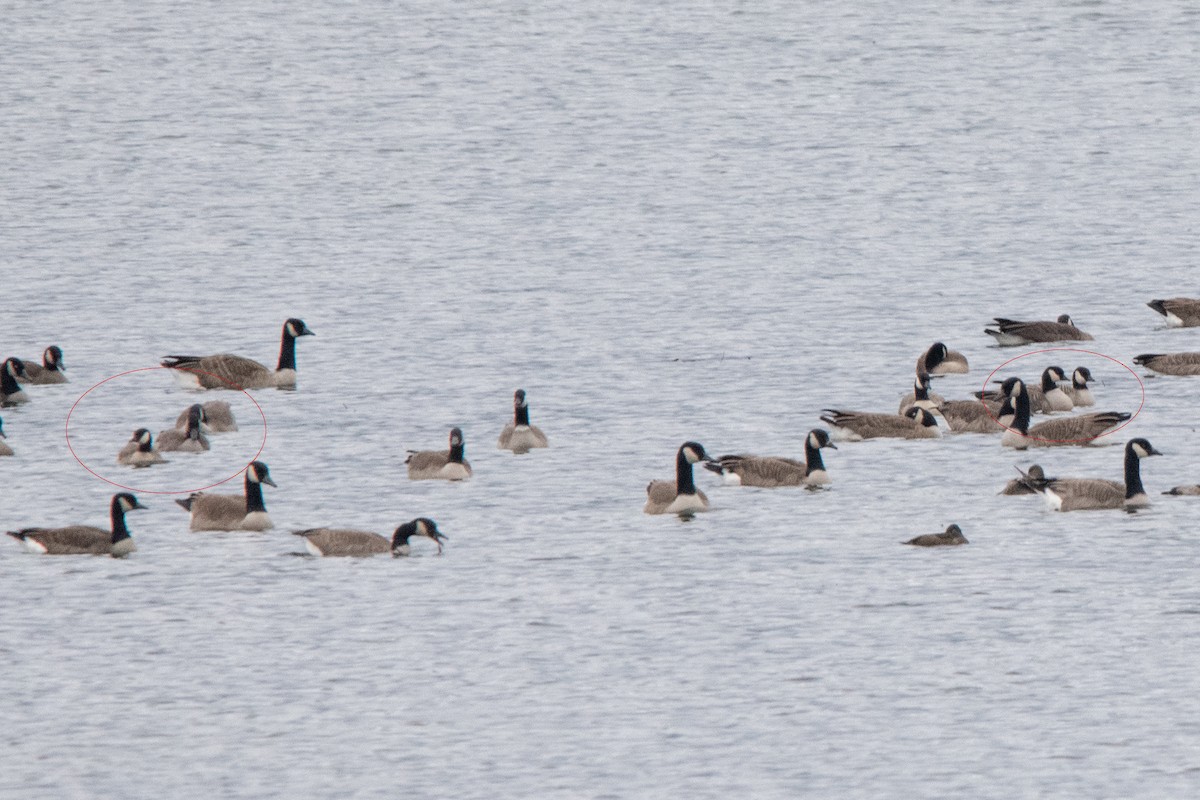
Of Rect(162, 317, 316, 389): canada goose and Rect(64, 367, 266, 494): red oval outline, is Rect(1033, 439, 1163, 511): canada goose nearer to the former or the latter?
Rect(64, 367, 266, 494): red oval outline

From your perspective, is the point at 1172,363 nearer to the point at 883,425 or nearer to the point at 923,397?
the point at 923,397

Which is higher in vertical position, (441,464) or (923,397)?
(923,397)

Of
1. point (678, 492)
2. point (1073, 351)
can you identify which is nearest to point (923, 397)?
point (678, 492)

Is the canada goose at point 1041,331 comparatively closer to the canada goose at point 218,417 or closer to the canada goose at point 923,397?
the canada goose at point 923,397

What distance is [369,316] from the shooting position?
42469 mm

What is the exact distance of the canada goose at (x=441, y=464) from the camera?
28094mm

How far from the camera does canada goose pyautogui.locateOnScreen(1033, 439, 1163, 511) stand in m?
26.3

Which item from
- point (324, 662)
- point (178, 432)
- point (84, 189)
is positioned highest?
point (84, 189)

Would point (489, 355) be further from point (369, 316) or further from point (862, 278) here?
point (862, 278)

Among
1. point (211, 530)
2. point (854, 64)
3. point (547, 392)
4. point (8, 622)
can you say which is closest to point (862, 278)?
point (547, 392)

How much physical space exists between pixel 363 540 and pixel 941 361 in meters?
13.3

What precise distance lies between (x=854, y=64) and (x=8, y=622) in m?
57.4

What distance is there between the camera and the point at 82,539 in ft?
81.7

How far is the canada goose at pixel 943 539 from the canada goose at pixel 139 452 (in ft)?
33.8
